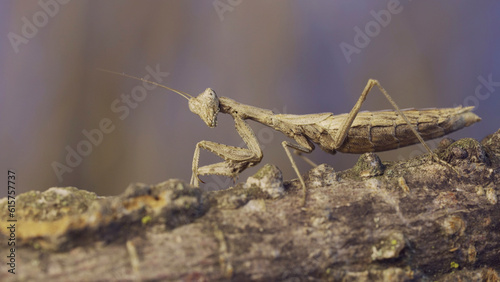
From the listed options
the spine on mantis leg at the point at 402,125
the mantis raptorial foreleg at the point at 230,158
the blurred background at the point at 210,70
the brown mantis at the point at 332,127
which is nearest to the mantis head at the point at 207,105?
the brown mantis at the point at 332,127

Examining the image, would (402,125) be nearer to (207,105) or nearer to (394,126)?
(394,126)

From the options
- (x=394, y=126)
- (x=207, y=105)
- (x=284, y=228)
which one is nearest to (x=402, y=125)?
(x=394, y=126)

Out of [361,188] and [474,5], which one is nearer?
[361,188]

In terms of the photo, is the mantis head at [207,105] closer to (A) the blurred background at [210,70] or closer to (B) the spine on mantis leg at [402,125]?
(A) the blurred background at [210,70]

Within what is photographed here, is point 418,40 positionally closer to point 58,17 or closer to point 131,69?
point 131,69

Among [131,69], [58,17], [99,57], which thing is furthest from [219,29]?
[58,17]
